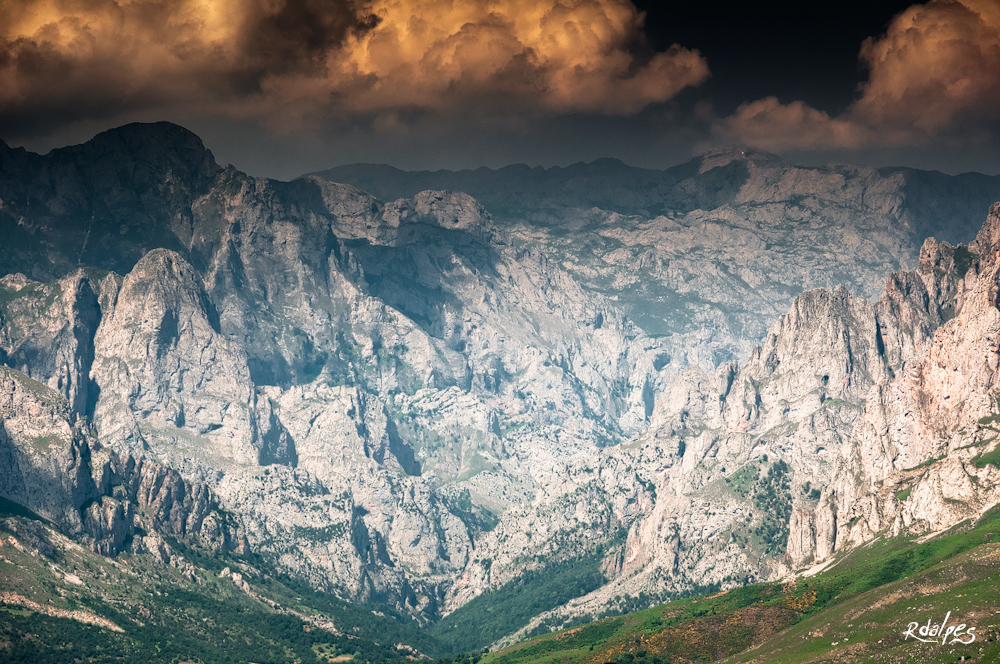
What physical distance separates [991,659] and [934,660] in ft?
34.7

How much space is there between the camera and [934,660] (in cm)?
19950

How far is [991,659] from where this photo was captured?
627ft
